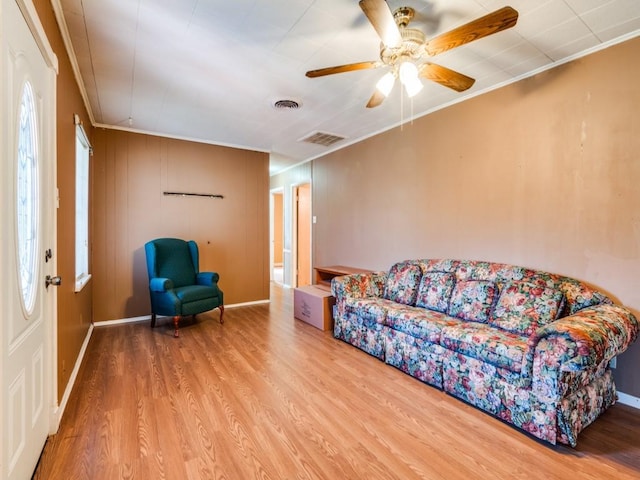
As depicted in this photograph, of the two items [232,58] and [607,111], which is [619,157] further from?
[232,58]

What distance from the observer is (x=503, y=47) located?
2.35 meters

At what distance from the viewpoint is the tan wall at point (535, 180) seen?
226cm

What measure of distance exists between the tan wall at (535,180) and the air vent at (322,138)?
0.65 metres

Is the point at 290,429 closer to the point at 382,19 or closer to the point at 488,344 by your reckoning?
the point at 488,344

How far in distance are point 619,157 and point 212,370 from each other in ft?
11.7

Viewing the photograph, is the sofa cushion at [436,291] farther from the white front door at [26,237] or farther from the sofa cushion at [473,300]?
the white front door at [26,237]

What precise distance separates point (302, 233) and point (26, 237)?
17.1 feet

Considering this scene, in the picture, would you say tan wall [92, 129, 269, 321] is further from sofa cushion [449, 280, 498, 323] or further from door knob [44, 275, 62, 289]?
sofa cushion [449, 280, 498, 323]

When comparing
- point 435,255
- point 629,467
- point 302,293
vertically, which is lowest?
point 629,467

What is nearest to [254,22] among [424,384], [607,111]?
[607,111]

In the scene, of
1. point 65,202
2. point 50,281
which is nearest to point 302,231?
point 65,202

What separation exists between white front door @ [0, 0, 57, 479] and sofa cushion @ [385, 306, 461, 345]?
243cm

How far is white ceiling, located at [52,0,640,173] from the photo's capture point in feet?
6.38

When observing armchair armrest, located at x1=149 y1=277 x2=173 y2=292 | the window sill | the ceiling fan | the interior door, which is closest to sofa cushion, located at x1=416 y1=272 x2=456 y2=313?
the ceiling fan
